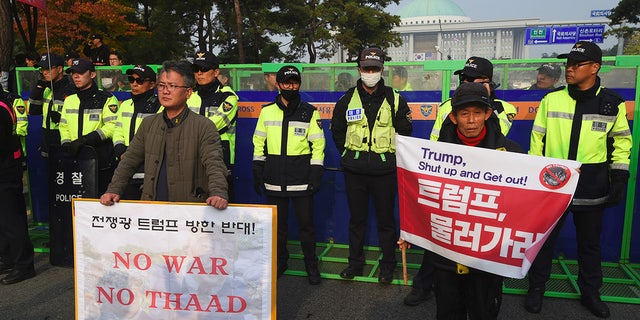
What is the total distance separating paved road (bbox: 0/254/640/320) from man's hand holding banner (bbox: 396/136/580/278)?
4.93 feet

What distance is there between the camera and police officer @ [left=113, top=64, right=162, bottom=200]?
4.99m

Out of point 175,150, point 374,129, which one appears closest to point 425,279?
point 374,129

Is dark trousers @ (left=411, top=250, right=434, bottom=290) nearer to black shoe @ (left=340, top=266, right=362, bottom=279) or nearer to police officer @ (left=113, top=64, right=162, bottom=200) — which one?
black shoe @ (left=340, top=266, right=362, bottom=279)

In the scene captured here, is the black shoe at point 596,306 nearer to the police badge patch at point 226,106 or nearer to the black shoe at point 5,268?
the police badge patch at point 226,106

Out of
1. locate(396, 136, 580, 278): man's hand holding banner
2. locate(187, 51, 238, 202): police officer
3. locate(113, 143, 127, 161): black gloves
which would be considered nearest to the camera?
locate(396, 136, 580, 278): man's hand holding banner

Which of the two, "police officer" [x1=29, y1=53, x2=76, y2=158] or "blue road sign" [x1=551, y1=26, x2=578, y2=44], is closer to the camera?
"police officer" [x1=29, y1=53, x2=76, y2=158]

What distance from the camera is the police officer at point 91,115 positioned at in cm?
520

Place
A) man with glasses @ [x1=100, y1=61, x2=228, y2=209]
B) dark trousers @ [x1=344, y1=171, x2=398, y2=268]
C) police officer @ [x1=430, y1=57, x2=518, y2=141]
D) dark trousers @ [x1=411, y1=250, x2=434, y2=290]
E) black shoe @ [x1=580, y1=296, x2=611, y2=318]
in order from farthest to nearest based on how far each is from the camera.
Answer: dark trousers @ [x1=344, y1=171, x2=398, y2=268], dark trousers @ [x1=411, y1=250, x2=434, y2=290], police officer @ [x1=430, y1=57, x2=518, y2=141], black shoe @ [x1=580, y1=296, x2=611, y2=318], man with glasses @ [x1=100, y1=61, x2=228, y2=209]

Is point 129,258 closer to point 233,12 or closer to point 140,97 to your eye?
point 140,97

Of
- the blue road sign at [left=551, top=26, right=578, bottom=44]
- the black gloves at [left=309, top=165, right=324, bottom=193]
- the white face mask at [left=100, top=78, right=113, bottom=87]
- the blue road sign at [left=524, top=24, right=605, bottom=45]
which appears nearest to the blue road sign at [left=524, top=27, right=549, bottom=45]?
the blue road sign at [left=524, top=24, right=605, bottom=45]

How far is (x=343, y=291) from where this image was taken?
4.55m

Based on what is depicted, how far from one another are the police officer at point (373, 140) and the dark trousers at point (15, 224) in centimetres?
327

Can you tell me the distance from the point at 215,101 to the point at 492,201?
3.11 meters

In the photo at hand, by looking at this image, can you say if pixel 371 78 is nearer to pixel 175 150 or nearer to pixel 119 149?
pixel 175 150
